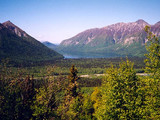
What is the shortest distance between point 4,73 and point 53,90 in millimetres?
6964

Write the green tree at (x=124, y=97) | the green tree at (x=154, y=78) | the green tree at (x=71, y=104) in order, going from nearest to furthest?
the green tree at (x=154, y=78), the green tree at (x=124, y=97), the green tree at (x=71, y=104)

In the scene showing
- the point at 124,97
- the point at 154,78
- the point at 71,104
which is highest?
the point at 154,78

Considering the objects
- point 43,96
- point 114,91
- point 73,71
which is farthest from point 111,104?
point 73,71

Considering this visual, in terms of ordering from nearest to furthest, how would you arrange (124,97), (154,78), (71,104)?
1. (154,78)
2. (124,97)
3. (71,104)

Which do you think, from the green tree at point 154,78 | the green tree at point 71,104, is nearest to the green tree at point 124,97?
the green tree at point 154,78

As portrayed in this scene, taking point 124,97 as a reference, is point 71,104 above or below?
below

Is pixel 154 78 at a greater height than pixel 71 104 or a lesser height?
greater

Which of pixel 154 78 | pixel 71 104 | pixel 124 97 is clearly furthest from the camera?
pixel 71 104

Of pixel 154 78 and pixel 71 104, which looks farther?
pixel 71 104

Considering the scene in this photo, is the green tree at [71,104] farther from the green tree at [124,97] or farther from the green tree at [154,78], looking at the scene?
the green tree at [154,78]

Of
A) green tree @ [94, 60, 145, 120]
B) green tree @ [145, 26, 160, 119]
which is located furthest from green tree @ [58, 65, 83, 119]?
green tree @ [145, 26, 160, 119]

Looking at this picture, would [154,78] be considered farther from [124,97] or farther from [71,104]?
[71,104]

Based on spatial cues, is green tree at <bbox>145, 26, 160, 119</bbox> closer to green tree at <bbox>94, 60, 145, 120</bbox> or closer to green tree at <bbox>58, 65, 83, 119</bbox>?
green tree at <bbox>94, 60, 145, 120</bbox>

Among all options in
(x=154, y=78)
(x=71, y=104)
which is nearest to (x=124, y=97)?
(x=154, y=78)
